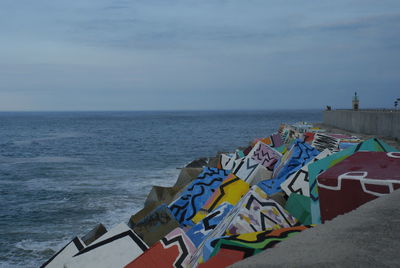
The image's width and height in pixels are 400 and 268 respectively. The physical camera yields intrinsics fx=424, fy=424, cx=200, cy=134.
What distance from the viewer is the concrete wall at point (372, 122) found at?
51.7ft

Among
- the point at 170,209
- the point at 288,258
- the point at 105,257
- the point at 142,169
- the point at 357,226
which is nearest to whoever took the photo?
the point at 288,258

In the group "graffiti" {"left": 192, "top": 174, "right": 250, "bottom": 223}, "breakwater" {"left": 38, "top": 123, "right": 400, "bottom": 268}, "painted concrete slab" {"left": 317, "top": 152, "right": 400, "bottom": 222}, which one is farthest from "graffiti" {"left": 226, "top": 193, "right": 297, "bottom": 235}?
"graffiti" {"left": 192, "top": 174, "right": 250, "bottom": 223}

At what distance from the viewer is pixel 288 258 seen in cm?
175

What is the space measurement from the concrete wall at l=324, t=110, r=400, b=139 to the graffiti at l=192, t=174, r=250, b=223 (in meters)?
10.8

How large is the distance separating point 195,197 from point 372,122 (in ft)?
45.4

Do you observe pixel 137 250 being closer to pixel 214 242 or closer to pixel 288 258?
pixel 214 242

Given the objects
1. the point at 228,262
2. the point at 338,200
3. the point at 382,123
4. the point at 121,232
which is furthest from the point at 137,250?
the point at 382,123

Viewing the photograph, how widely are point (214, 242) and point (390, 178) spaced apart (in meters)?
1.89

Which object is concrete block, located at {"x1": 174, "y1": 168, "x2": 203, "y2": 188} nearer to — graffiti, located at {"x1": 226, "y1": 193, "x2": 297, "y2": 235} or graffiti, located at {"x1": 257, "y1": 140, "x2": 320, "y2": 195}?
graffiti, located at {"x1": 257, "y1": 140, "x2": 320, "y2": 195}

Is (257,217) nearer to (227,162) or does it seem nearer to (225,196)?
(225,196)

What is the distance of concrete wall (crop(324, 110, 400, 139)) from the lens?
15.8 m

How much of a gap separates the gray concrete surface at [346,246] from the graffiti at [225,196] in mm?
4032

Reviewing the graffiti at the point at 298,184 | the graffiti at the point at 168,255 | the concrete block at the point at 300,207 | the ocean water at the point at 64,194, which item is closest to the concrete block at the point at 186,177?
the ocean water at the point at 64,194

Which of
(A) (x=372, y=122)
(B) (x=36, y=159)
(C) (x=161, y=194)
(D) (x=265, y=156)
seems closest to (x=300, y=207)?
(C) (x=161, y=194)
